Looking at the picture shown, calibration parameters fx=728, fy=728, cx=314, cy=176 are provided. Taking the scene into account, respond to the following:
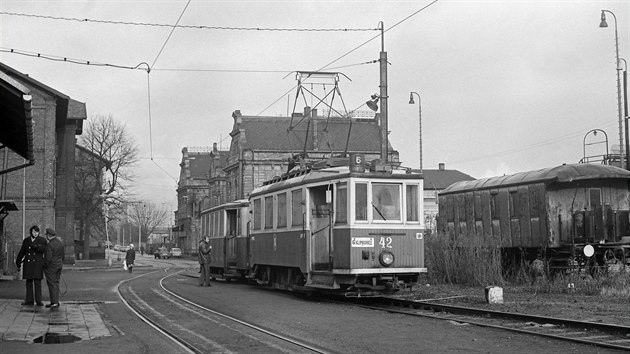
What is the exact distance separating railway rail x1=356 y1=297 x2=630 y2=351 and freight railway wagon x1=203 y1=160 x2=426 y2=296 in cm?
87

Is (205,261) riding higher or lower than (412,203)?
lower

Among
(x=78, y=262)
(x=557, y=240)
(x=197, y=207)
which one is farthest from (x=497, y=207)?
(x=197, y=207)

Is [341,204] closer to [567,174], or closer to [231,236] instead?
[567,174]

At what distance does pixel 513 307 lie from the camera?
14.5 m

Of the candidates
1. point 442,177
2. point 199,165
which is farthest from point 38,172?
point 199,165

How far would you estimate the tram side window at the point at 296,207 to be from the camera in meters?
17.8

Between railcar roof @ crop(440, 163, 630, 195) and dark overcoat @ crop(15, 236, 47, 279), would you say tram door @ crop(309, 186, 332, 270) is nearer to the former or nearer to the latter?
dark overcoat @ crop(15, 236, 47, 279)

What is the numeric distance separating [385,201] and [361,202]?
64 centimetres

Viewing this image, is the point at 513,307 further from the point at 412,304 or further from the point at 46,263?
the point at 46,263

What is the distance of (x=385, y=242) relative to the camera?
16156 millimetres

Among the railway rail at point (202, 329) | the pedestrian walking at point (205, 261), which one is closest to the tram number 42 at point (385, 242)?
the railway rail at point (202, 329)

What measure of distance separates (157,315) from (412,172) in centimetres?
664

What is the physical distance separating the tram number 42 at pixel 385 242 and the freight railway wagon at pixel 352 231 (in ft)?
0.07

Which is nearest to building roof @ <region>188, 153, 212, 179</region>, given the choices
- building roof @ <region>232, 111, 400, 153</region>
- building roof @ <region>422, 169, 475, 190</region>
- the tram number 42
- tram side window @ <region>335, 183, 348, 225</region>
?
building roof @ <region>232, 111, 400, 153</region>
